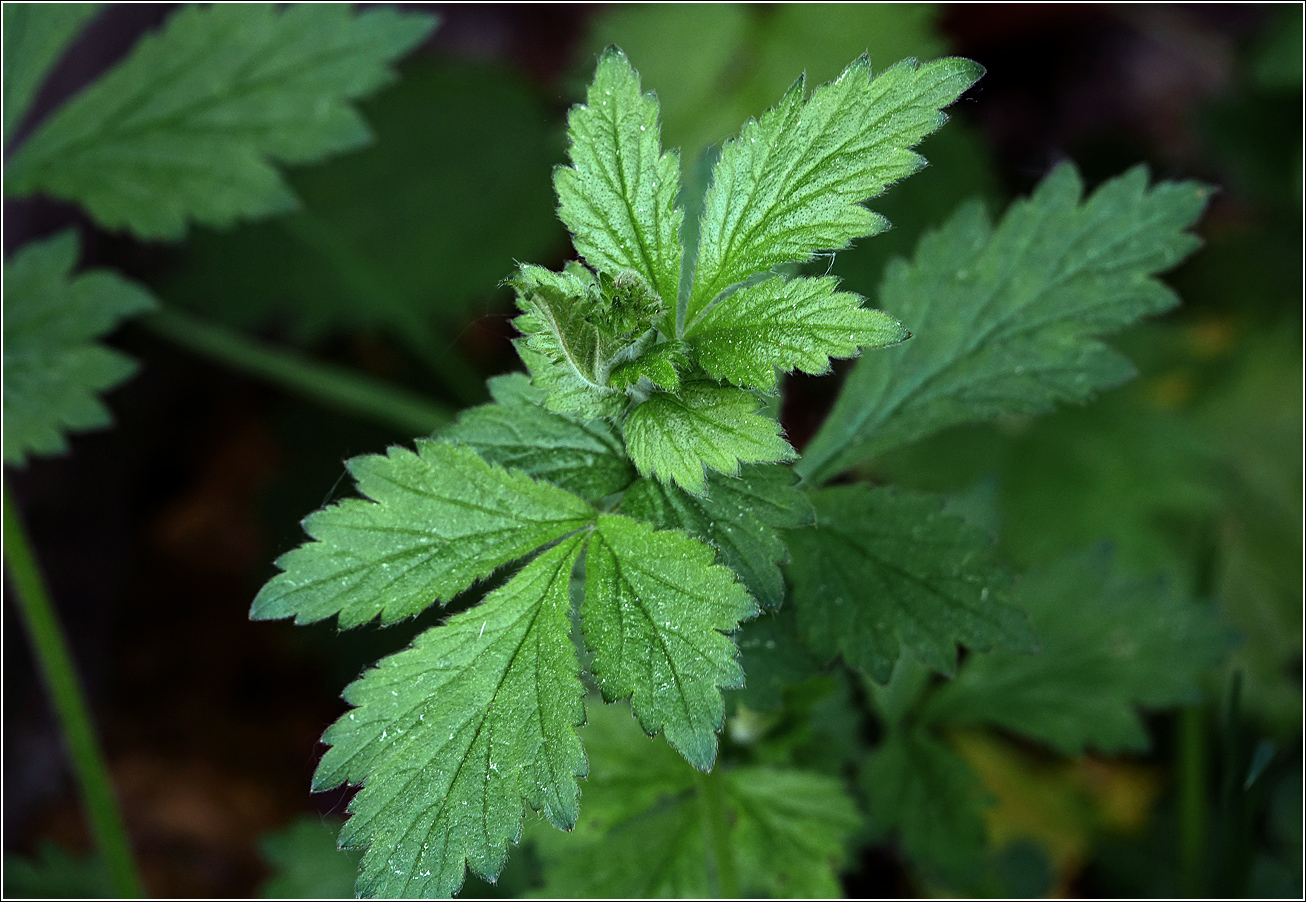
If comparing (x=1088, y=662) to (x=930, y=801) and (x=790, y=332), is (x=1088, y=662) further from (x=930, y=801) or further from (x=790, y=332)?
(x=790, y=332)

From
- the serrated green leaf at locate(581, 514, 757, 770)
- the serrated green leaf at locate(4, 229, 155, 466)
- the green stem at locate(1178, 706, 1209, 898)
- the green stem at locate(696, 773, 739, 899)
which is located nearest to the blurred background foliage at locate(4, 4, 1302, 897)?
the green stem at locate(1178, 706, 1209, 898)

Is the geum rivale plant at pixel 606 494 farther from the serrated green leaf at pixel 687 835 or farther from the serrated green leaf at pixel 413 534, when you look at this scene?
the serrated green leaf at pixel 687 835

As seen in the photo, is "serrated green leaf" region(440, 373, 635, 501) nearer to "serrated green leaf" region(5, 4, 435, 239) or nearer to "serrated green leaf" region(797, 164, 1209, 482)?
"serrated green leaf" region(797, 164, 1209, 482)

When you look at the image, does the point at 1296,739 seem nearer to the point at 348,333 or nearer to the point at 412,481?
the point at 412,481

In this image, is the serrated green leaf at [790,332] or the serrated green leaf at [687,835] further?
the serrated green leaf at [687,835]

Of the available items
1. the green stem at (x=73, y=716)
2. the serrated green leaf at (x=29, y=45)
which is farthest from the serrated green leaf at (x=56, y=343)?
the serrated green leaf at (x=29, y=45)

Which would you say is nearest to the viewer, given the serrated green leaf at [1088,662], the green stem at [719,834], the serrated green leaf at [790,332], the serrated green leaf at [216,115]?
the serrated green leaf at [790,332]

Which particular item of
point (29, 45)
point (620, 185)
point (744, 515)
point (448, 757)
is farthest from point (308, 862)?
point (29, 45)
